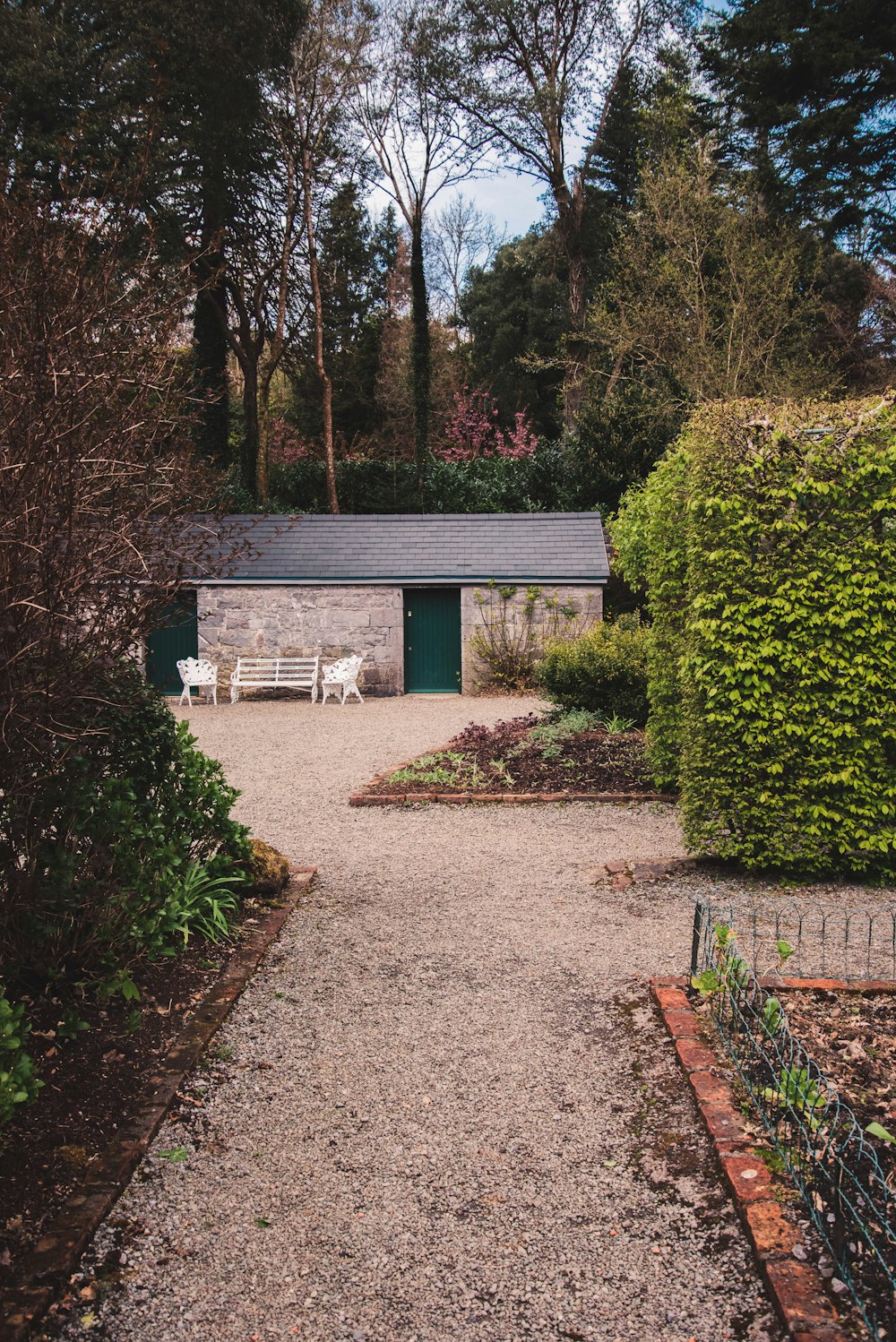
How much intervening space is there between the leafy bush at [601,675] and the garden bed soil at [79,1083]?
804 centimetres

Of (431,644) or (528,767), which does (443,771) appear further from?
(431,644)

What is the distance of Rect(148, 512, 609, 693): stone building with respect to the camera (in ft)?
59.3

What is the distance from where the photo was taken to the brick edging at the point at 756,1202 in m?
2.40

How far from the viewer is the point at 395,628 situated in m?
18.4

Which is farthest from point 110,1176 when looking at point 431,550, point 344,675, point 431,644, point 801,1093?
point 431,550

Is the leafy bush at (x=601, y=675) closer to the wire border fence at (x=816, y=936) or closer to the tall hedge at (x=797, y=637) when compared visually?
the tall hedge at (x=797, y=637)

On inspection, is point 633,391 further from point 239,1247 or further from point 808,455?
point 239,1247

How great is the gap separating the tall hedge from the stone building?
11681 mm

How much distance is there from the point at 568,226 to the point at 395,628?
16.0 m

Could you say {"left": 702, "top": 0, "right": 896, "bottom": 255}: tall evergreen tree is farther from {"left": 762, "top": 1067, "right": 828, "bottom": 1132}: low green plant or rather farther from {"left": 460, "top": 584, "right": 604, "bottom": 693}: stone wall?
{"left": 762, "top": 1067, "right": 828, "bottom": 1132}: low green plant

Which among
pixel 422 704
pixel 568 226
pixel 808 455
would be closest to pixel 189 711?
pixel 422 704

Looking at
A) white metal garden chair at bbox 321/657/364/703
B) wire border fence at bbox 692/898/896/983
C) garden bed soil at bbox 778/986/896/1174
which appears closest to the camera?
garden bed soil at bbox 778/986/896/1174

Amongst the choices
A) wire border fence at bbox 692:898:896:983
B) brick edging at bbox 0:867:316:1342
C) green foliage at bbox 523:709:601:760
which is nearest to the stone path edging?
green foliage at bbox 523:709:601:760

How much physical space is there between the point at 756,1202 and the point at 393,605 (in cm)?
1584
